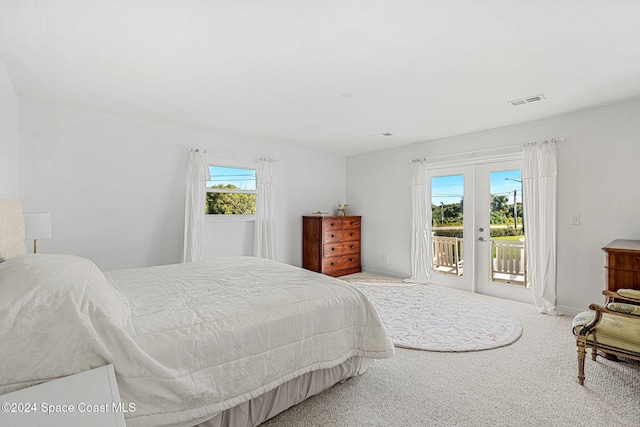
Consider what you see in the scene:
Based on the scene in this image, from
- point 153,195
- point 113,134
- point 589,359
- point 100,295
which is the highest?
point 113,134

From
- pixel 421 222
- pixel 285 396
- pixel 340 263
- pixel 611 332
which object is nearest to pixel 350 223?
pixel 340 263

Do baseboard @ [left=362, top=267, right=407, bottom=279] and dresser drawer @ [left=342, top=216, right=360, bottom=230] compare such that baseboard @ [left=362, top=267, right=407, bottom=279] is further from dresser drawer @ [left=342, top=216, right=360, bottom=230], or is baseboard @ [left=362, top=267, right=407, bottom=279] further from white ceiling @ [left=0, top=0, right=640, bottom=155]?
white ceiling @ [left=0, top=0, right=640, bottom=155]

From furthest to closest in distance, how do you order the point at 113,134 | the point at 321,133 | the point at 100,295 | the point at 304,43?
the point at 321,133
the point at 113,134
the point at 304,43
the point at 100,295

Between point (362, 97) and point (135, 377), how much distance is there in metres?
2.91

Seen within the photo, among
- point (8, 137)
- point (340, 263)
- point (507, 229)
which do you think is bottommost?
point (340, 263)

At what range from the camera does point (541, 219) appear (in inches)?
153

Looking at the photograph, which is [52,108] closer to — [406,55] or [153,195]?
[153,195]

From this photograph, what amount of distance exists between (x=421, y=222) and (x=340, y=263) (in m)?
1.63

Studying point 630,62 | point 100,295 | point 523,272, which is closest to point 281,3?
point 100,295

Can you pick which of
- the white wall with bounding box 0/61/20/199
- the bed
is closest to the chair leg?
the bed

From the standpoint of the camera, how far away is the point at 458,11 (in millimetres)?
1810

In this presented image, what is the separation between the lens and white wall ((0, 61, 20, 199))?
261 cm

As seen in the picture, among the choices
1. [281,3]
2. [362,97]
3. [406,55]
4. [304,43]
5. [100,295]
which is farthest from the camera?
[362,97]

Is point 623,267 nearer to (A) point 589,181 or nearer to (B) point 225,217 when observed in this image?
(A) point 589,181
